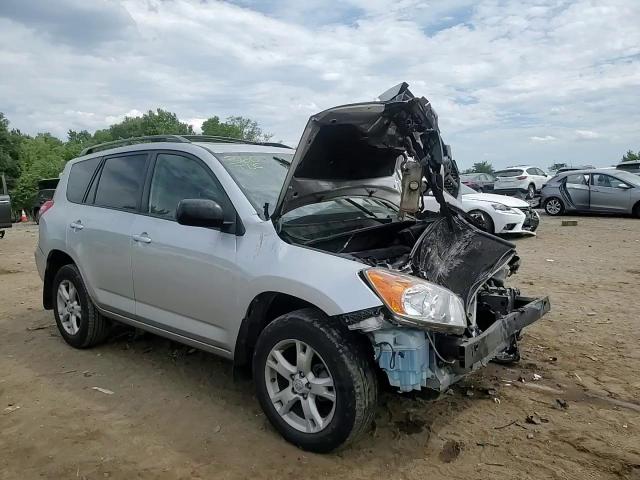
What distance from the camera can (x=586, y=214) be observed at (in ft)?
57.9

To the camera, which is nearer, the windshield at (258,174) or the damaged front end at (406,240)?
the damaged front end at (406,240)

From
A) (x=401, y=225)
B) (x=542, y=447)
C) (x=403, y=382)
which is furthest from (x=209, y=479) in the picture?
(x=401, y=225)

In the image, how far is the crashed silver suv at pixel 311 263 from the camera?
2.98 metres

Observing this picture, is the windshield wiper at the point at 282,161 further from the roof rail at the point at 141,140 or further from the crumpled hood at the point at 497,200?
the crumpled hood at the point at 497,200

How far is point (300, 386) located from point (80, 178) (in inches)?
131

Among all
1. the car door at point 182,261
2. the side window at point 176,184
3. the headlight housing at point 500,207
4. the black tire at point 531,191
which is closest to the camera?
the car door at point 182,261

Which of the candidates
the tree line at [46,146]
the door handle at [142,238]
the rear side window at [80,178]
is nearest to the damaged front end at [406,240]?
the door handle at [142,238]

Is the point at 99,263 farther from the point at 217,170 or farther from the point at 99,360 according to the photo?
the point at 217,170

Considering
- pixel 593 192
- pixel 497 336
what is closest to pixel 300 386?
pixel 497 336

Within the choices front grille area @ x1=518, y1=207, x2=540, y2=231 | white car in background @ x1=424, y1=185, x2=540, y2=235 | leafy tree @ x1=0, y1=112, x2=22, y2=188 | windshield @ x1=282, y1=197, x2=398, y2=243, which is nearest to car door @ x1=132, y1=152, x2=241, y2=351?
windshield @ x1=282, y1=197, x2=398, y2=243

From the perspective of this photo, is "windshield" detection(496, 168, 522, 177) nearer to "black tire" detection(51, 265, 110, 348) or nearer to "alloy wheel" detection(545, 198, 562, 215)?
"alloy wheel" detection(545, 198, 562, 215)

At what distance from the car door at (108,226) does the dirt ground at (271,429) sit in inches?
26.4

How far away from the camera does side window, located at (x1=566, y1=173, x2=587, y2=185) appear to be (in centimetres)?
1686

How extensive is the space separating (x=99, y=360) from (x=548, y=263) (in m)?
7.05
